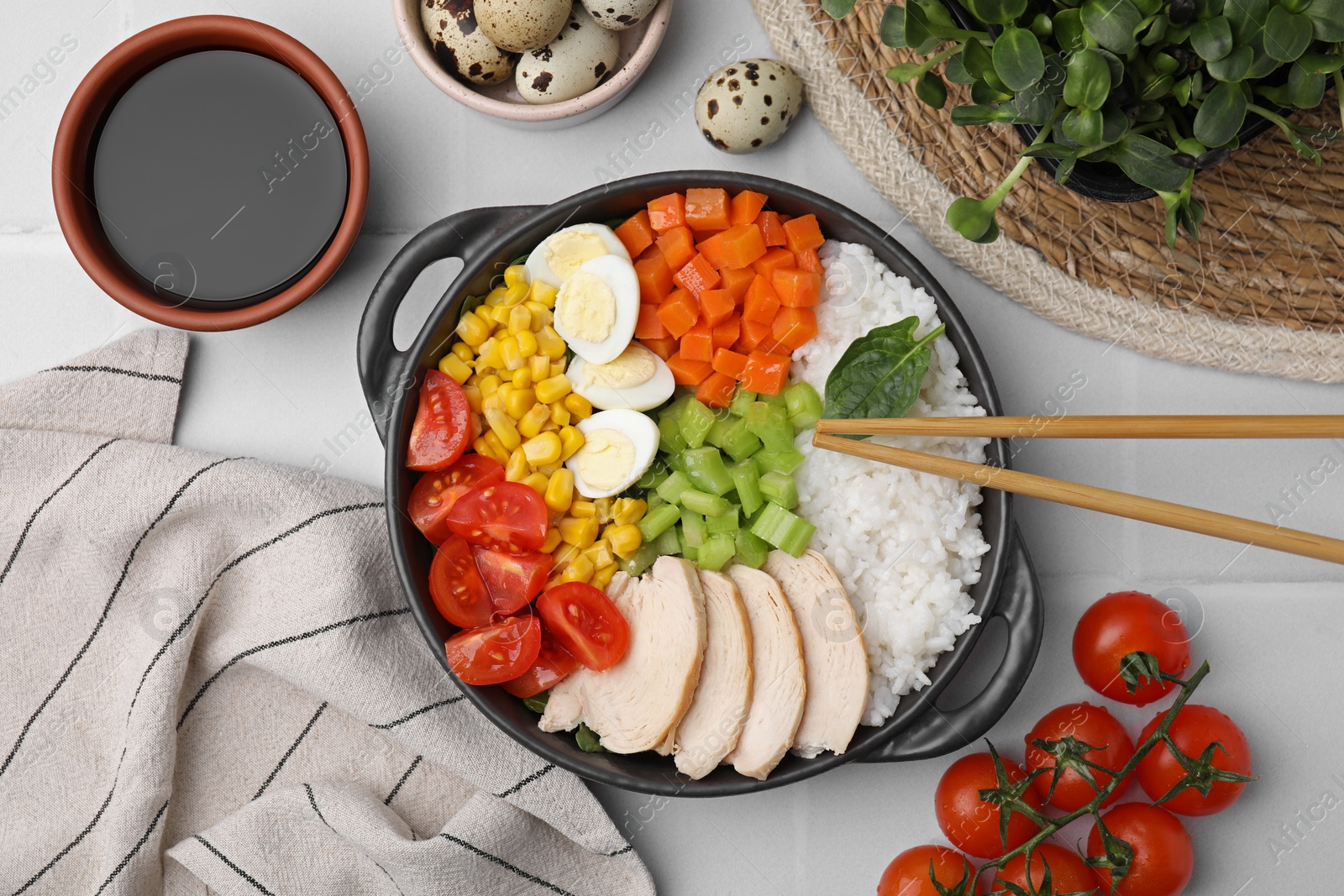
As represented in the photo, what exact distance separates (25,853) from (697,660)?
1106mm

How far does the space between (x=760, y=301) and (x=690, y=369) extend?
5.7 inches

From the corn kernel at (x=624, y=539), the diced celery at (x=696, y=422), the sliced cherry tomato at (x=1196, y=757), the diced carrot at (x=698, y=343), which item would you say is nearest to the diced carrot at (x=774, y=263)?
the diced carrot at (x=698, y=343)

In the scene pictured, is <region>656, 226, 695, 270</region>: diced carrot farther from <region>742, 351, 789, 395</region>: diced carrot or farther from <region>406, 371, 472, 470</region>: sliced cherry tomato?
<region>406, 371, 472, 470</region>: sliced cherry tomato

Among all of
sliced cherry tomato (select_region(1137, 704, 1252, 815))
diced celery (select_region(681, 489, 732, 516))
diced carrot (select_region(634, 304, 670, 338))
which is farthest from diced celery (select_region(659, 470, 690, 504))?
sliced cherry tomato (select_region(1137, 704, 1252, 815))

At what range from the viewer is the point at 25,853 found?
1.46m

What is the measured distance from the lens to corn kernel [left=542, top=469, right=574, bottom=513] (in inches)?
53.8

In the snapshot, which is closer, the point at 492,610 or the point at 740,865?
the point at 492,610

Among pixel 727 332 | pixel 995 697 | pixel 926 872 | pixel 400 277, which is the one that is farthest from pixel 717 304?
pixel 926 872

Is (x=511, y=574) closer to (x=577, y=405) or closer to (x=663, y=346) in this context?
(x=577, y=405)

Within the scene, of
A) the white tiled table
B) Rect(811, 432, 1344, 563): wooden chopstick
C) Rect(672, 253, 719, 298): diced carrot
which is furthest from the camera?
the white tiled table

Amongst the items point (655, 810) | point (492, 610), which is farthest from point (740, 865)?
point (492, 610)

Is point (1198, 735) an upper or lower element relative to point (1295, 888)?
upper

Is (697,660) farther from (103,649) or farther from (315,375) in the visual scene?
(103,649)

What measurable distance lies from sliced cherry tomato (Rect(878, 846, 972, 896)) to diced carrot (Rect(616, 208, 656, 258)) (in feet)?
3.32
